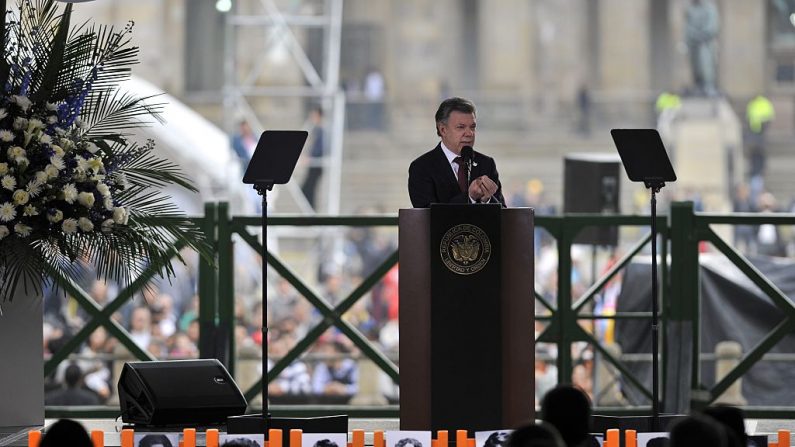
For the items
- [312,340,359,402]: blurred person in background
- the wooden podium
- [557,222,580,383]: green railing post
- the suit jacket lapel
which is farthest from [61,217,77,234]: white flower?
[312,340,359,402]: blurred person in background

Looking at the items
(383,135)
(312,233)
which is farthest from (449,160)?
(383,135)

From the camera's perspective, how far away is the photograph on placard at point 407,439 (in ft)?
21.4

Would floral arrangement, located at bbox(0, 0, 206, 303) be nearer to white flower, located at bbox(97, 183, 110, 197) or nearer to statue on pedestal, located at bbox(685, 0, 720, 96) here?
white flower, located at bbox(97, 183, 110, 197)

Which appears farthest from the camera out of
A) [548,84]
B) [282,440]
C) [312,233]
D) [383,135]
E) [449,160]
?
[548,84]

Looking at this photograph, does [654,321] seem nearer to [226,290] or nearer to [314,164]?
[226,290]

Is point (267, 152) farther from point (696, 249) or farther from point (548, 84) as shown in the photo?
point (548, 84)

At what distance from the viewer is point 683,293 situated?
9.48 m

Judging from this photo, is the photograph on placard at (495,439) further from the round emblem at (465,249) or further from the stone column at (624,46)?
the stone column at (624,46)

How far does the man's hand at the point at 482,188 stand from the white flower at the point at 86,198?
1.81m

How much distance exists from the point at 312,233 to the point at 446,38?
21.0 m

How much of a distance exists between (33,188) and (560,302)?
365 cm

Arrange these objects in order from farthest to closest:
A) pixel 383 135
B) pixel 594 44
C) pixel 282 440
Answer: pixel 594 44
pixel 383 135
pixel 282 440

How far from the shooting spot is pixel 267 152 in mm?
7664

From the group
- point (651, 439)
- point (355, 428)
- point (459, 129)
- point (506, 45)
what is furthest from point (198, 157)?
point (506, 45)
